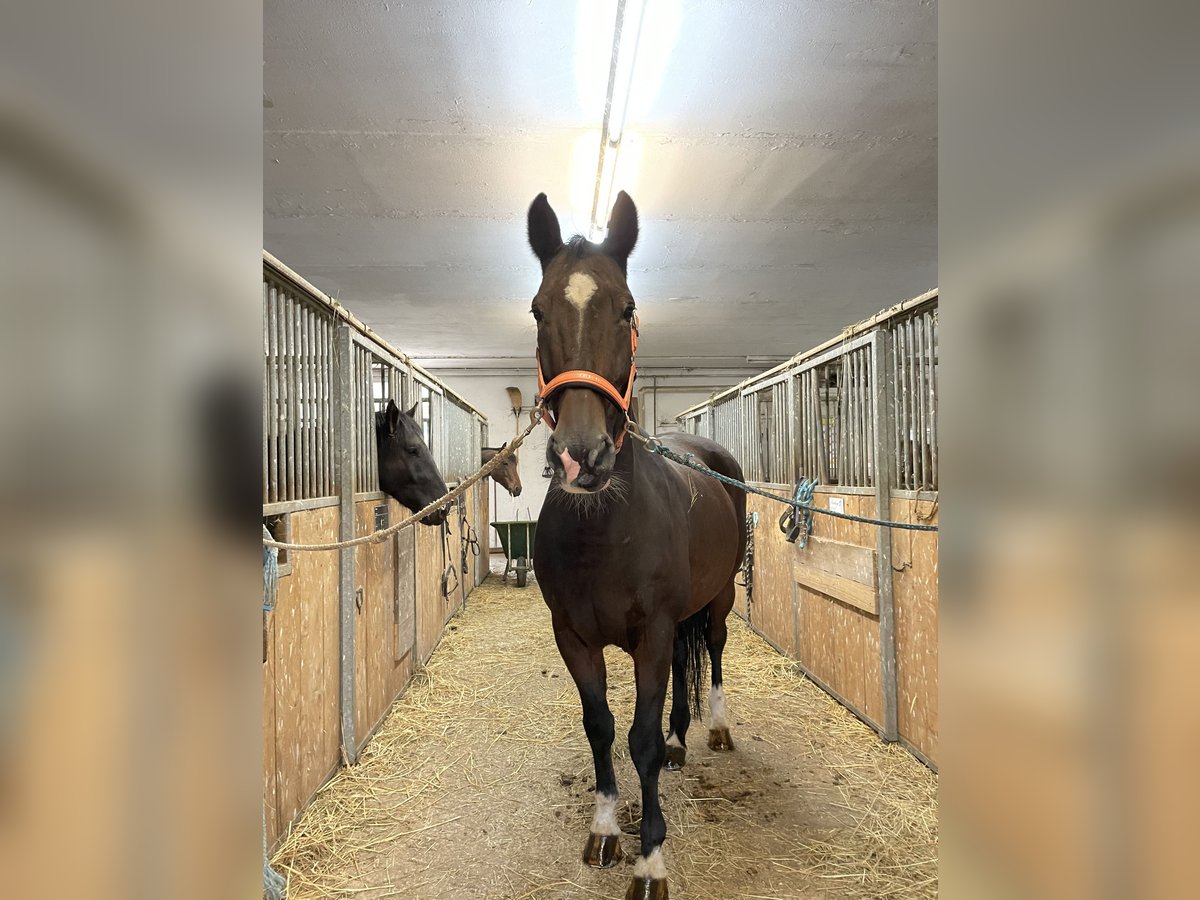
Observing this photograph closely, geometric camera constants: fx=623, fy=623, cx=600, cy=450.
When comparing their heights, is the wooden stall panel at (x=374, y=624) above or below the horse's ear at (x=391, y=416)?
below

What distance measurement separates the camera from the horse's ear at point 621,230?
1.87 metres

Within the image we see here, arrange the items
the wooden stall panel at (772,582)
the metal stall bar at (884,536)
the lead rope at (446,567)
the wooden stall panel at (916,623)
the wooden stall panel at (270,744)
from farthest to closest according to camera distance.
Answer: the lead rope at (446,567) < the wooden stall panel at (772,582) < the metal stall bar at (884,536) < the wooden stall panel at (916,623) < the wooden stall panel at (270,744)

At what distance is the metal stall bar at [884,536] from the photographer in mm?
2678

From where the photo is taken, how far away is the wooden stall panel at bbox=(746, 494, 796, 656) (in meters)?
4.04

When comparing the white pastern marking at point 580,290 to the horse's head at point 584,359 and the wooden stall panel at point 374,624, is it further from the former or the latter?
the wooden stall panel at point 374,624

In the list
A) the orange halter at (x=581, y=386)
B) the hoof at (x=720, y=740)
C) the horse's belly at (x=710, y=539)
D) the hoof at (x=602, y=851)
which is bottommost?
the hoof at (x=720, y=740)

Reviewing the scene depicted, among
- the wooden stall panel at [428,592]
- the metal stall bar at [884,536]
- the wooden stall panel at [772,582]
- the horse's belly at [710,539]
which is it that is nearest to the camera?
the horse's belly at [710,539]

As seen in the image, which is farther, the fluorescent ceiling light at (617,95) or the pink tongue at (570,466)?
the fluorescent ceiling light at (617,95)

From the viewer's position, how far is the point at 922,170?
354 centimetres

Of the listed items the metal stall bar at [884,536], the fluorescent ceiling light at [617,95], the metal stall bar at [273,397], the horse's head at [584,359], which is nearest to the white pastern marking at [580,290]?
the horse's head at [584,359]

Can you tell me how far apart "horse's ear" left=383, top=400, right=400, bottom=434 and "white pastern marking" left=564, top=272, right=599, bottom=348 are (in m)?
1.83

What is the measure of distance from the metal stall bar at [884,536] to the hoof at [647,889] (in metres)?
1.47
